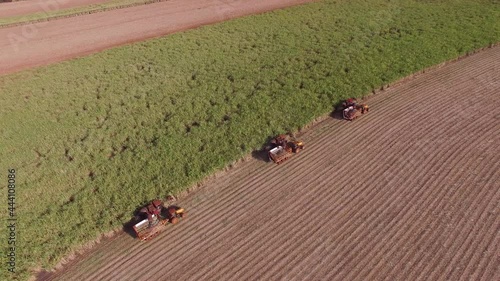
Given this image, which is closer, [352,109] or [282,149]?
[282,149]

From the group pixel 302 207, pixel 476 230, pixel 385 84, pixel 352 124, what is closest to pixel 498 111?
pixel 385 84

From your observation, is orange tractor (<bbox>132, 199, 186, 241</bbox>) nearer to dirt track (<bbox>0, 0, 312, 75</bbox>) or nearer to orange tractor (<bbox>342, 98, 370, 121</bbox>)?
orange tractor (<bbox>342, 98, 370, 121</bbox>)
